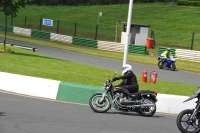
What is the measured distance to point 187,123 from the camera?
452 inches

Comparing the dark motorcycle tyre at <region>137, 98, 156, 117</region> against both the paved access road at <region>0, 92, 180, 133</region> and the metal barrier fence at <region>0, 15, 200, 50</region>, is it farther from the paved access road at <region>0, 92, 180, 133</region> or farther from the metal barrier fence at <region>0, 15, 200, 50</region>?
the metal barrier fence at <region>0, 15, 200, 50</region>

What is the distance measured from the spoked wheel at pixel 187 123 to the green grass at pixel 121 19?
34.5 m

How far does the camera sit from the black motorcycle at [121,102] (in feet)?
46.3

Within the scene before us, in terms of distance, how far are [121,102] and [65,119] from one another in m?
2.61

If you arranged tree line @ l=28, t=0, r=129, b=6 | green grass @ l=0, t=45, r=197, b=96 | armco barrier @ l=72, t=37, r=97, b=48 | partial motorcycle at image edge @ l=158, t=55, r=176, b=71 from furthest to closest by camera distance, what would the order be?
tree line @ l=28, t=0, r=129, b=6
armco barrier @ l=72, t=37, r=97, b=48
partial motorcycle at image edge @ l=158, t=55, r=176, b=71
green grass @ l=0, t=45, r=197, b=96

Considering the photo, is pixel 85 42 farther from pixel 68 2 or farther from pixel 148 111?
pixel 68 2

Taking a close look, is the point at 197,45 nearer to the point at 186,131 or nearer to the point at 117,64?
the point at 117,64

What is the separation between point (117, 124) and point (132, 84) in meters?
2.50

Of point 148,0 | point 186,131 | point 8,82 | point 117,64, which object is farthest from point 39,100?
point 148,0

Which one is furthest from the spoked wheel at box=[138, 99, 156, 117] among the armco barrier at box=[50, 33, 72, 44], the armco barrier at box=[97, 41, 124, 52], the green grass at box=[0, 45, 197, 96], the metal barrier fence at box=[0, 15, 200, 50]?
the armco barrier at box=[50, 33, 72, 44]

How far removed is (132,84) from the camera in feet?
47.6

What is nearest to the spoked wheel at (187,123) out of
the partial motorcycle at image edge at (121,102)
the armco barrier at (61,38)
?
the partial motorcycle at image edge at (121,102)

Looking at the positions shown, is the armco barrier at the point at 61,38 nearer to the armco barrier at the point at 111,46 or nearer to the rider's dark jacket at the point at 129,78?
the armco barrier at the point at 111,46

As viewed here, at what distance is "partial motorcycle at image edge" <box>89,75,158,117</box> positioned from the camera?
46.3 feet
